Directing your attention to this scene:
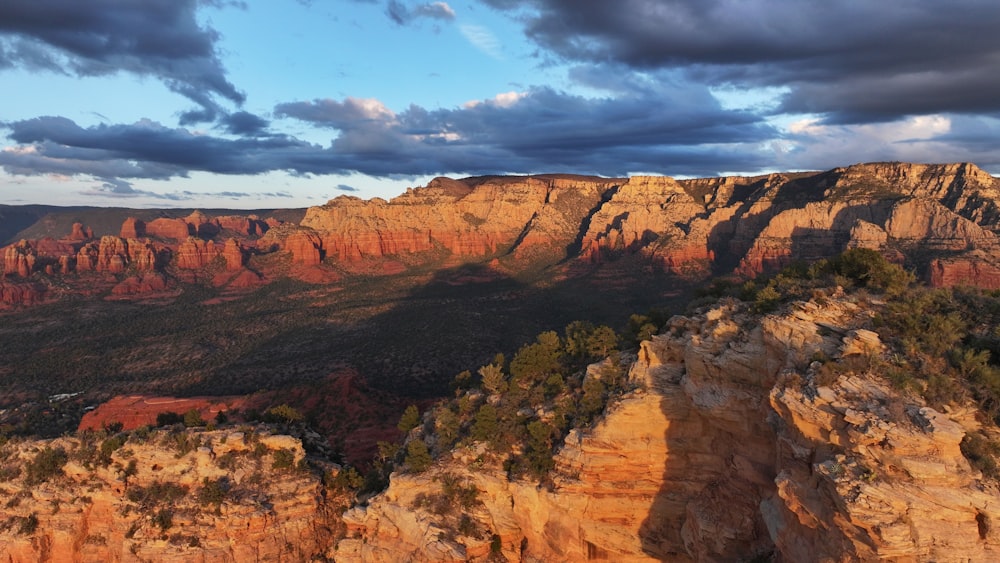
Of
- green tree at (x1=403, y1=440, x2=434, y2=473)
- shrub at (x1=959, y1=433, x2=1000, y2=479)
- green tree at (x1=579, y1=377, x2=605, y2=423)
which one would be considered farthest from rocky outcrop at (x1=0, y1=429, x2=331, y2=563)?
shrub at (x1=959, y1=433, x2=1000, y2=479)

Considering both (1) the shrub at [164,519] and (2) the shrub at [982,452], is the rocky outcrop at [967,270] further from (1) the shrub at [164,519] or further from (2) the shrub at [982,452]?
(1) the shrub at [164,519]

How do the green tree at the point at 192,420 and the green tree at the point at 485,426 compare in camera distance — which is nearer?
the green tree at the point at 485,426

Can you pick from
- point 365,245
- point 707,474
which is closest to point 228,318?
point 365,245

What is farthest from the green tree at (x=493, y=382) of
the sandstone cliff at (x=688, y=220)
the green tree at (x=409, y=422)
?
the sandstone cliff at (x=688, y=220)

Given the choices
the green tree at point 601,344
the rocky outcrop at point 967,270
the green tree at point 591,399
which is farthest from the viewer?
the rocky outcrop at point 967,270

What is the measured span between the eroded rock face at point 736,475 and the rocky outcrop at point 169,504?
4451 mm

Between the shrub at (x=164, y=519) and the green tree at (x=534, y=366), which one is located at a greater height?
the green tree at (x=534, y=366)

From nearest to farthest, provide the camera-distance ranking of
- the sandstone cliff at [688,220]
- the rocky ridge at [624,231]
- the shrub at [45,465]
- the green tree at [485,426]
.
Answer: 1. the green tree at [485,426]
2. the shrub at [45,465]
3. the rocky ridge at [624,231]
4. the sandstone cliff at [688,220]

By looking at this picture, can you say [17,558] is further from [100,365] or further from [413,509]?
[100,365]

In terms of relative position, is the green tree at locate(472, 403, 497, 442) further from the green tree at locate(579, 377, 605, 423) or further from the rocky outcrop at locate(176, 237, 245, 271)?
the rocky outcrop at locate(176, 237, 245, 271)

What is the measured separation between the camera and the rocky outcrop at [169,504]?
27469 millimetres

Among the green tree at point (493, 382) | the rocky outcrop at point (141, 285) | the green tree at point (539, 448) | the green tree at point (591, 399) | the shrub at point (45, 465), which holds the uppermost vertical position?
the green tree at point (591, 399)

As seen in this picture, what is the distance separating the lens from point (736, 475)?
20.7 m

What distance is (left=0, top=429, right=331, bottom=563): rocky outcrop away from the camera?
27469 mm
